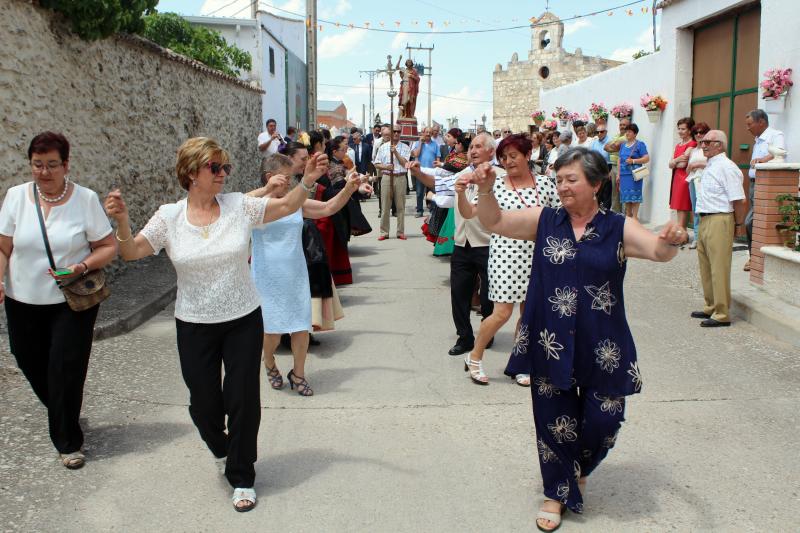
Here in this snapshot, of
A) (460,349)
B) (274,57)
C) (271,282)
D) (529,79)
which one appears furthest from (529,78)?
(271,282)

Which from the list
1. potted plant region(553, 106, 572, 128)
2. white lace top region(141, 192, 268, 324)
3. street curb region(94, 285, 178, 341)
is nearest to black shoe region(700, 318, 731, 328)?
white lace top region(141, 192, 268, 324)

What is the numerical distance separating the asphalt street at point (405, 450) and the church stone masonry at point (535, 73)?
126ft

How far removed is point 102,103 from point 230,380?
698 centimetres

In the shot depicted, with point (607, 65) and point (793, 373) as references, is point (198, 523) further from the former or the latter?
point (607, 65)

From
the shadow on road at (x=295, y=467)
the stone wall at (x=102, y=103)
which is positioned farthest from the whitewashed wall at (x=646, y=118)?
the shadow on road at (x=295, y=467)

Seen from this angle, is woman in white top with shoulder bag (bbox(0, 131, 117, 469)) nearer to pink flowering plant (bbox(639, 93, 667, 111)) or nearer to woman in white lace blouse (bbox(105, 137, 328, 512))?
woman in white lace blouse (bbox(105, 137, 328, 512))

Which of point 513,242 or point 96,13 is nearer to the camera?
point 513,242

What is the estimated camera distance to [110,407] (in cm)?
519

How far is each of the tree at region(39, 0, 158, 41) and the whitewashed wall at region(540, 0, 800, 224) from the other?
26.6ft

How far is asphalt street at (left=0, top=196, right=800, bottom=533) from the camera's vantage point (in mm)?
3617

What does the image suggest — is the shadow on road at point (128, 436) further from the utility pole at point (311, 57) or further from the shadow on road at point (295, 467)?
the utility pole at point (311, 57)

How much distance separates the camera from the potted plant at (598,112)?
55.7ft

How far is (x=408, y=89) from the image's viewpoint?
1859 cm

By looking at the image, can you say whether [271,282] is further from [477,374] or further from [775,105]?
[775,105]
